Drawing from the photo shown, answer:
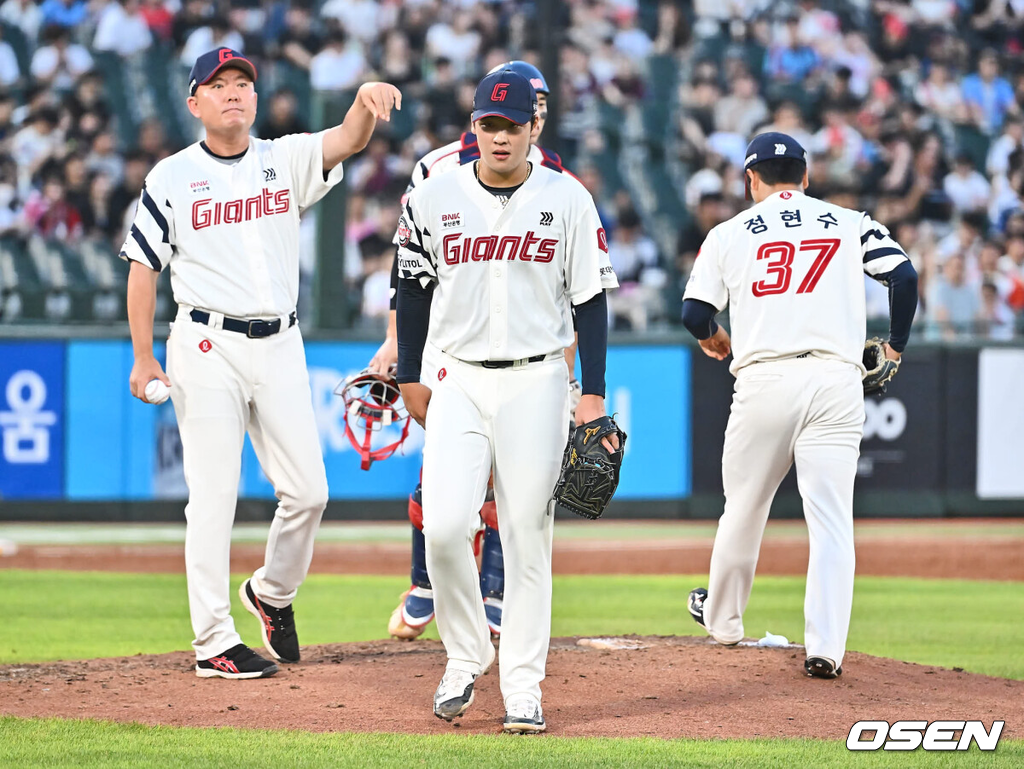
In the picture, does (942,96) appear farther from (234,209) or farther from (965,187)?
(234,209)

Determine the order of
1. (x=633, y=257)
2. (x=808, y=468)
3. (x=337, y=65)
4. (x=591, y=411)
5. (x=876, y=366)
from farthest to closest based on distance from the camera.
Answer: (x=337, y=65)
(x=633, y=257)
(x=876, y=366)
(x=808, y=468)
(x=591, y=411)

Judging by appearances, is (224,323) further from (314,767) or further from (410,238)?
(314,767)

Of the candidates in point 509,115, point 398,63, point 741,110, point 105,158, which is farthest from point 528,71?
point 741,110

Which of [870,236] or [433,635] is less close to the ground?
[870,236]

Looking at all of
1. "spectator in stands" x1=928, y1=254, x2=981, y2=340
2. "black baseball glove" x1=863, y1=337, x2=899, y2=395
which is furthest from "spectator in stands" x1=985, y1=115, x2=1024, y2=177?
"black baseball glove" x1=863, y1=337, x2=899, y2=395

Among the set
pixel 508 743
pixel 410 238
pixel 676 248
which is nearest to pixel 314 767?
pixel 508 743

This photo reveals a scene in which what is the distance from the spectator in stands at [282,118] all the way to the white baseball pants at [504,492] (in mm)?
9850

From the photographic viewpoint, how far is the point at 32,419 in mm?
12242

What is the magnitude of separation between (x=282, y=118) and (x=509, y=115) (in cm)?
996

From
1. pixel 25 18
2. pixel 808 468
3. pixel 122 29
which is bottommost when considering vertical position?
pixel 808 468

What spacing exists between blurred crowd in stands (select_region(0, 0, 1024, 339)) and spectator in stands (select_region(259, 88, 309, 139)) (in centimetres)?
3

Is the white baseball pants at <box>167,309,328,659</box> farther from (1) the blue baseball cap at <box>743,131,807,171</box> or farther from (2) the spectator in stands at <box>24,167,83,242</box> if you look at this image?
(2) the spectator in stands at <box>24,167,83,242</box>

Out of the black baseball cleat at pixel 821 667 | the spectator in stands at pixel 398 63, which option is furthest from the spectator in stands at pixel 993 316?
the black baseball cleat at pixel 821 667

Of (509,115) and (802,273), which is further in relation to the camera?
(802,273)
